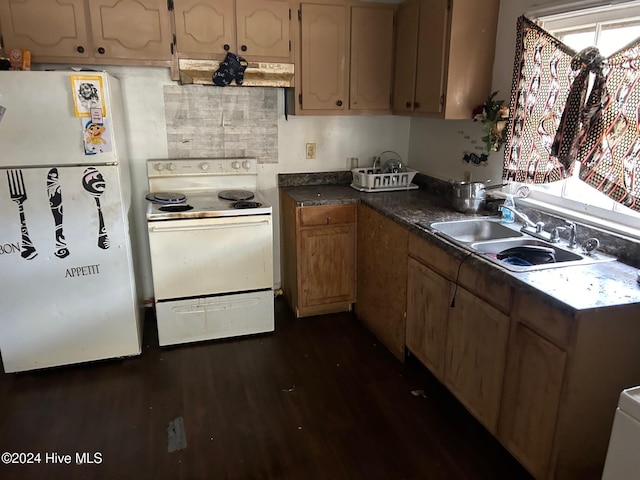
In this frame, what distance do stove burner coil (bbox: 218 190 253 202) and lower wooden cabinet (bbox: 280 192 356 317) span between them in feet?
0.92

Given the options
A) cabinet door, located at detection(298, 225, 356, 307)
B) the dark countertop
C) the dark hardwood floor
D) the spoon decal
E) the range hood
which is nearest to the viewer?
the dark countertop

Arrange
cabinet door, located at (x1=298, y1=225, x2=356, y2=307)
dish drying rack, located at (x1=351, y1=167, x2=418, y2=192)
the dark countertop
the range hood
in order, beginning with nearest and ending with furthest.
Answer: the dark countertop, the range hood, cabinet door, located at (x1=298, y1=225, x2=356, y2=307), dish drying rack, located at (x1=351, y1=167, x2=418, y2=192)

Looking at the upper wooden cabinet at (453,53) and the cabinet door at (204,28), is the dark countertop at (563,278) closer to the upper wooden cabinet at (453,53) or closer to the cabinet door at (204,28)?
the upper wooden cabinet at (453,53)

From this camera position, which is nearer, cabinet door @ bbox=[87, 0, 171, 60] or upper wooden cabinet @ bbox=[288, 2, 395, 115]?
cabinet door @ bbox=[87, 0, 171, 60]

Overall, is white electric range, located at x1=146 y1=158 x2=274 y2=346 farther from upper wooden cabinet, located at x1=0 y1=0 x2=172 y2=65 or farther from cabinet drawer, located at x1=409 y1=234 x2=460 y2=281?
cabinet drawer, located at x1=409 y1=234 x2=460 y2=281

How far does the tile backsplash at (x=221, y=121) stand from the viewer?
3215mm

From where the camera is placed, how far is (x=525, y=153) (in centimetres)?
251

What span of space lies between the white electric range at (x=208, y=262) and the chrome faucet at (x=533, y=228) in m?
1.46

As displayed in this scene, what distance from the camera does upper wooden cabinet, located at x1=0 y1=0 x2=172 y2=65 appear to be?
2588 millimetres

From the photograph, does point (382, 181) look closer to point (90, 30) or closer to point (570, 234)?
point (570, 234)

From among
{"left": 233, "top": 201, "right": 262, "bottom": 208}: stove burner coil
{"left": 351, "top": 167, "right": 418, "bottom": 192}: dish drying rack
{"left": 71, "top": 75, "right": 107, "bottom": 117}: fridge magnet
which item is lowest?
{"left": 233, "top": 201, "right": 262, "bottom": 208}: stove burner coil

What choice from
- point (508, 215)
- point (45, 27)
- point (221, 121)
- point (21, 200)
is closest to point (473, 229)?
point (508, 215)

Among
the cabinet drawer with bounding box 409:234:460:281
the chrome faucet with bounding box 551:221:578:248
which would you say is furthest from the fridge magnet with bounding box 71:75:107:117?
the chrome faucet with bounding box 551:221:578:248

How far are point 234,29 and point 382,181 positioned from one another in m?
1.39
